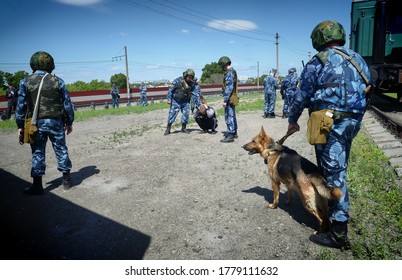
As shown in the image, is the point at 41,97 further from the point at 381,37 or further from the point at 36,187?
the point at 381,37

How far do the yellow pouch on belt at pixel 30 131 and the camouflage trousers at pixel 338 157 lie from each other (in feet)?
13.5

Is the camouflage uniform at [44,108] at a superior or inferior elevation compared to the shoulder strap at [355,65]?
inferior

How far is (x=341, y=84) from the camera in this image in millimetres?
2551

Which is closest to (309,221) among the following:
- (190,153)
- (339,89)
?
(339,89)

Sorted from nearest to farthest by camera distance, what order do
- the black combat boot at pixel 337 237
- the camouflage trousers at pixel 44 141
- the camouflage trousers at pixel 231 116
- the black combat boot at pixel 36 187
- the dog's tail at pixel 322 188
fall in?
1. the dog's tail at pixel 322 188
2. the black combat boot at pixel 337 237
3. the camouflage trousers at pixel 44 141
4. the black combat boot at pixel 36 187
5. the camouflage trousers at pixel 231 116

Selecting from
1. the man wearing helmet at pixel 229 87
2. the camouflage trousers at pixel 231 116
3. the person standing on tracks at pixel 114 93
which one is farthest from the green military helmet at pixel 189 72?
the person standing on tracks at pixel 114 93

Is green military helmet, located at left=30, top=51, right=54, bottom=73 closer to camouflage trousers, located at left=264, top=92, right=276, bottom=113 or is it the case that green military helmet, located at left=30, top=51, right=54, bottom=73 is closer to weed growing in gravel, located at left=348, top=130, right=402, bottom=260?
weed growing in gravel, located at left=348, top=130, right=402, bottom=260

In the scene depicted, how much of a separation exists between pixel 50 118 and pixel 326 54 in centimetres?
404

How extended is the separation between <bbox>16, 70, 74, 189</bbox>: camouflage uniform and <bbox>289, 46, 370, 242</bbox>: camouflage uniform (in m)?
3.75

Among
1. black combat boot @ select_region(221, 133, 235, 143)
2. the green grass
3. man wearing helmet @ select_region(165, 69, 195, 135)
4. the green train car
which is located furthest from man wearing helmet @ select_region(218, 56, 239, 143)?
the green train car

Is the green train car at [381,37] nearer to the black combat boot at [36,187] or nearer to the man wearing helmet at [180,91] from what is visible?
the man wearing helmet at [180,91]

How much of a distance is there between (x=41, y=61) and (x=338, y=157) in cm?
443

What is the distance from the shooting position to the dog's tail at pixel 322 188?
2488 millimetres

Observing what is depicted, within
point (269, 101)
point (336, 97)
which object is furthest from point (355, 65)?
point (269, 101)
